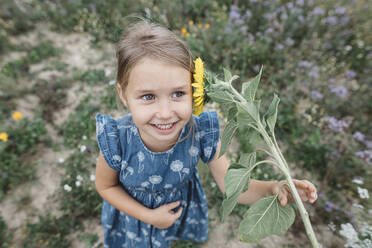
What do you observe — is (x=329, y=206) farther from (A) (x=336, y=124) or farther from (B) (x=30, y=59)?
(B) (x=30, y=59)

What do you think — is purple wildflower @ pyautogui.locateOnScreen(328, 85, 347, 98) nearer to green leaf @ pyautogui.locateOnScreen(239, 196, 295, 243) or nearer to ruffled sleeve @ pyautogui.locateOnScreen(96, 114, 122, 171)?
green leaf @ pyautogui.locateOnScreen(239, 196, 295, 243)

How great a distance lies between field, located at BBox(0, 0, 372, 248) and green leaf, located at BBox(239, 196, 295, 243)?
944mm

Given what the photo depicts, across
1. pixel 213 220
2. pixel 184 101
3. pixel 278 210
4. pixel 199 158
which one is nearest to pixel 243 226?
pixel 278 210

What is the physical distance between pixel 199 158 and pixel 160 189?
0.98 ft

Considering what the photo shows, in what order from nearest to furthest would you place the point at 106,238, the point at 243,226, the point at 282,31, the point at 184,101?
the point at 243,226 → the point at 184,101 → the point at 106,238 → the point at 282,31

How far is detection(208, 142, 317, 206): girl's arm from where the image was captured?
88cm

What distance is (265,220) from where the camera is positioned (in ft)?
2.34

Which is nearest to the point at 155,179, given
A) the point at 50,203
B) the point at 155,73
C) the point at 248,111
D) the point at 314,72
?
the point at 155,73

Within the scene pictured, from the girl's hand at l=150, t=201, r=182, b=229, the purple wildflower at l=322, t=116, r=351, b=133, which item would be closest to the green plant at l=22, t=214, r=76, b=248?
the girl's hand at l=150, t=201, r=182, b=229

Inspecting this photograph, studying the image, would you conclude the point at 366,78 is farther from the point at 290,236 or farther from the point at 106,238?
the point at 106,238

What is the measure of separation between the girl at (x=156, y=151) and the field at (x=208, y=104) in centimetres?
26

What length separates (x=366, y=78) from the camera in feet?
9.05

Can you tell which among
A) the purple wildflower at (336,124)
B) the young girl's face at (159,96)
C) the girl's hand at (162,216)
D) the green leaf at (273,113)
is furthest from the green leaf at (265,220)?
the purple wildflower at (336,124)

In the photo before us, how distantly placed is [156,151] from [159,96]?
435 millimetres
